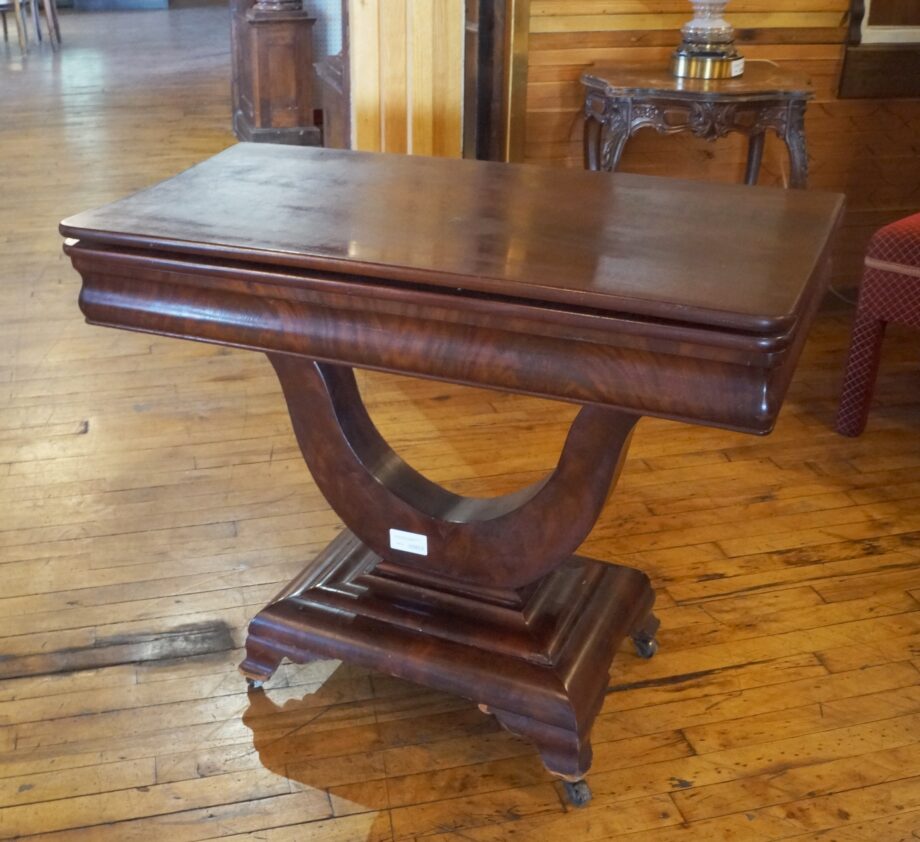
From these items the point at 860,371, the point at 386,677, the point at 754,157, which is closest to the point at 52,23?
the point at 754,157

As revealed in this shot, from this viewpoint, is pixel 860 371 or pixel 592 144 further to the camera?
pixel 592 144

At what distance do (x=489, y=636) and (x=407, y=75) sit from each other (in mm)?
1930

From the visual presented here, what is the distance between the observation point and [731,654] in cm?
192

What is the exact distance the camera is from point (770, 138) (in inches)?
133

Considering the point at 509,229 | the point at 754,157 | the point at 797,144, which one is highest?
the point at 509,229

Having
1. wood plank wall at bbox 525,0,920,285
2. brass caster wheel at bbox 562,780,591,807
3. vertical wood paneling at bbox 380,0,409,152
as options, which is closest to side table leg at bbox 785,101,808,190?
wood plank wall at bbox 525,0,920,285

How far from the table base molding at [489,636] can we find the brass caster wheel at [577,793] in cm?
2

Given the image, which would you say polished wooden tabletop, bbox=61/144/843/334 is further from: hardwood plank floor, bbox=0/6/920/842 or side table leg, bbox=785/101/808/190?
side table leg, bbox=785/101/808/190

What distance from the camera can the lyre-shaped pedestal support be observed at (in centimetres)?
159

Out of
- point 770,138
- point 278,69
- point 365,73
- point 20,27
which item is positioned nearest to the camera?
point 365,73

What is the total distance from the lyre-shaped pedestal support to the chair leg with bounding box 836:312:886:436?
1106mm

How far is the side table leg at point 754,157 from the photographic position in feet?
10.3

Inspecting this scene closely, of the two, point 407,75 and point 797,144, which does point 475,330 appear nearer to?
point 797,144

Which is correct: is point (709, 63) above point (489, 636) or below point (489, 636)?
above
